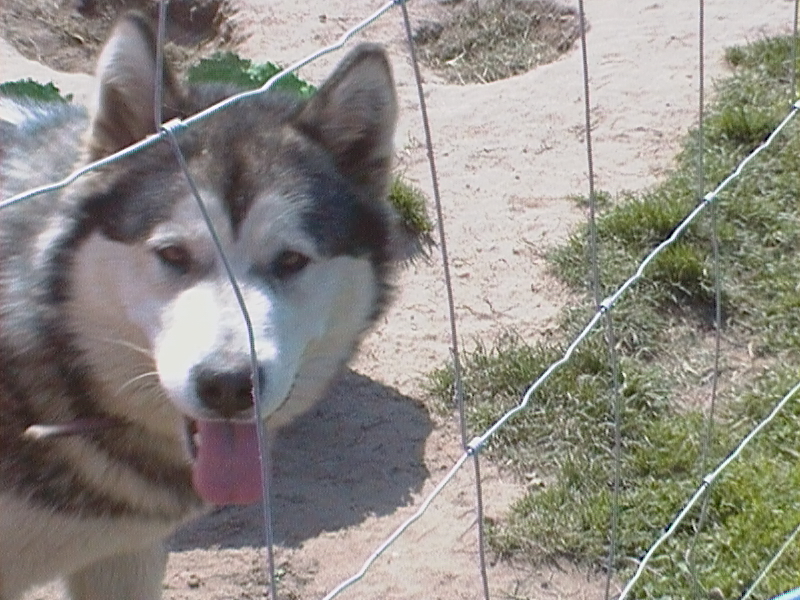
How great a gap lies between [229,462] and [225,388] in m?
0.24

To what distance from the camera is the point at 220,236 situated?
7.63 feet

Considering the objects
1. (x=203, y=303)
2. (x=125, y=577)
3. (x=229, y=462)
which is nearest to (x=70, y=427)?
(x=229, y=462)

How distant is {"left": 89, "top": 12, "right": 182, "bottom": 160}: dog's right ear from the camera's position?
88.2 inches

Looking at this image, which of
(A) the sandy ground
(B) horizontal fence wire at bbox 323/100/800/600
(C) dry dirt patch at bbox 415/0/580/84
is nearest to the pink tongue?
(B) horizontal fence wire at bbox 323/100/800/600

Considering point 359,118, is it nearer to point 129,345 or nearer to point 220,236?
point 220,236

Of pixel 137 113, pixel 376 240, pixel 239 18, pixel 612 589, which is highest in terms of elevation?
pixel 137 113

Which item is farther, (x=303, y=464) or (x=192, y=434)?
(x=303, y=464)

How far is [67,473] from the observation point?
2.54m

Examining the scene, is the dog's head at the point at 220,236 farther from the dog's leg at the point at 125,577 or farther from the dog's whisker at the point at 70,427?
the dog's leg at the point at 125,577

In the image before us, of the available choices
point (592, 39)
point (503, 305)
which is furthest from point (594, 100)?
point (503, 305)

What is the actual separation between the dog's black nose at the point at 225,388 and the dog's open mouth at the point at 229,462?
6.1 inches

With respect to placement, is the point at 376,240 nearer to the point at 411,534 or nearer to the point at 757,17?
the point at 411,534

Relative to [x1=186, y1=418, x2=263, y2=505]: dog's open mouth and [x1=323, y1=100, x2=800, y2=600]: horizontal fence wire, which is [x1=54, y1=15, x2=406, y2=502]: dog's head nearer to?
[x1=186, y1=418, x2=263, y2=505]: dog's open mouth

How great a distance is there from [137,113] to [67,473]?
28.3 inches
